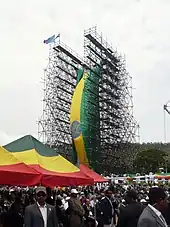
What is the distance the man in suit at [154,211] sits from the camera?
14.9 feet

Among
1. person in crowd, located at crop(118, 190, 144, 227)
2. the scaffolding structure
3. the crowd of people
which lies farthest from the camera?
the scaffolding structure

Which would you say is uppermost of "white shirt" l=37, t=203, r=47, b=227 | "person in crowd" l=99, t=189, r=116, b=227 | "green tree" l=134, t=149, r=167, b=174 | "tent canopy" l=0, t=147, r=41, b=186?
"green tree" l=134, t=149, r=167, b=174

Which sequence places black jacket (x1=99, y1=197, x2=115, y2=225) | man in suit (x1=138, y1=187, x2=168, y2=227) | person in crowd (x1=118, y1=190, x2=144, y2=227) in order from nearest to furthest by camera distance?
man in suit (x1=138, y1=187, x2=168, y2=227) < person in crowd (x1=118, y1=190, x2=144, y2=227) < black jacket (x1=99, y1=197, x2=115, y2=225)

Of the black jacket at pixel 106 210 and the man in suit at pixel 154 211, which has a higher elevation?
the man in suit at pixel 154 211

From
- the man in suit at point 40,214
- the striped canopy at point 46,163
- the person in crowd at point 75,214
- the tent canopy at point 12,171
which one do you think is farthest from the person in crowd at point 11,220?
the person in crowd at point 75,214

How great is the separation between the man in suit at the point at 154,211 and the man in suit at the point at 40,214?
2.51 metres

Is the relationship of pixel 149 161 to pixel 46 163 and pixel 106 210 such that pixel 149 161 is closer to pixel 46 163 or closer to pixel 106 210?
pixel 106 210

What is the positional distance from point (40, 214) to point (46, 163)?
3.37m

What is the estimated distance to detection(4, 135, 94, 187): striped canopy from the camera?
975 centimetres

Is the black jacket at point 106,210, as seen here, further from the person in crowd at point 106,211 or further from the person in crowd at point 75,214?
the person in crowd at point 75,214

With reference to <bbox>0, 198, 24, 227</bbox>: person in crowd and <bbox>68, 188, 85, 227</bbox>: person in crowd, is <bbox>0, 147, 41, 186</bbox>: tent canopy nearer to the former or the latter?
<bbox>0, 198, 24, 227</bbox>: person in crowd

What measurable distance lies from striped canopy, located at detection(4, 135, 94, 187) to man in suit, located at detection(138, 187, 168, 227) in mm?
4821

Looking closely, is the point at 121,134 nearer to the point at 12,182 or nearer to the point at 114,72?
the point at 114,72

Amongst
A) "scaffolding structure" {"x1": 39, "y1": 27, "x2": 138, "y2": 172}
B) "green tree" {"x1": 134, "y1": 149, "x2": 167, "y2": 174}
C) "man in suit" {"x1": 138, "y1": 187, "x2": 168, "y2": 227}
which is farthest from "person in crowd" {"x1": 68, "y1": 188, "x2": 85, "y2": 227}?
"green tree" {"x1": 134, "y1": 149, "x2": 167, "y2": 174}
